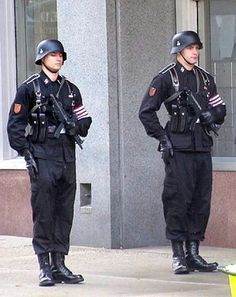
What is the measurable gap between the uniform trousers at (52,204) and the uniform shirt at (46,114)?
93 millimetres

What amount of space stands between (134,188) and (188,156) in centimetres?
200

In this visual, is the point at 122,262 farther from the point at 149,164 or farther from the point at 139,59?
the point at 139,59

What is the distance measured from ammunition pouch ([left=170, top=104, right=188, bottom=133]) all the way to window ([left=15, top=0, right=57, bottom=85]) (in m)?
3.89

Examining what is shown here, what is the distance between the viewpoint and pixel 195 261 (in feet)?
31.9

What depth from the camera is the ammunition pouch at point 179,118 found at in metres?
9.59

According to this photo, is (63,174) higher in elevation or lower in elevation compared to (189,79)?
lower

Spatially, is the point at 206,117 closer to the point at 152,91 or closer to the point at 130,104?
the point at 152,91

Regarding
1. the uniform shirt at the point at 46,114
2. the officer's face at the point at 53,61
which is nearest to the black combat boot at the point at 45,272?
the uniform shirt at the point at 46,114

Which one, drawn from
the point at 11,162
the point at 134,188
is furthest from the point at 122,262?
the point at 11,162

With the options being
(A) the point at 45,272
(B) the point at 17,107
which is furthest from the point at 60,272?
(B) the point at 17,107

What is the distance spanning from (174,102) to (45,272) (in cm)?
187

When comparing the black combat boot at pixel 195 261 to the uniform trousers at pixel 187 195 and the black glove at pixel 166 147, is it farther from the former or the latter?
the black glove at pixel 166 147

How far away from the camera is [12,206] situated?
A: 13070mm

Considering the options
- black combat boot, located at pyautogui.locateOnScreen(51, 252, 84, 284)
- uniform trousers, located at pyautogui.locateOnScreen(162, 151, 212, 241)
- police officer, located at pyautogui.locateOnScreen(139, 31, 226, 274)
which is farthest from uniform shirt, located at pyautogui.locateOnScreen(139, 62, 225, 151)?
black combat boot, located at pyautogui.locateOnScreen(51, 252, 84, 284)
